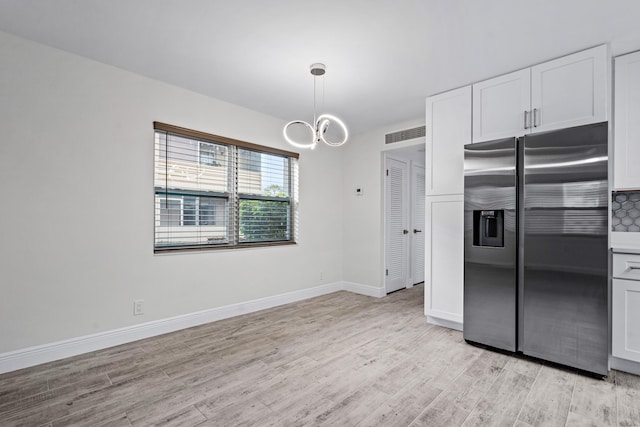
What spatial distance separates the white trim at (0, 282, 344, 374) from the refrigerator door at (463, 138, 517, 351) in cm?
247

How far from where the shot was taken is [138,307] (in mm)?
3070

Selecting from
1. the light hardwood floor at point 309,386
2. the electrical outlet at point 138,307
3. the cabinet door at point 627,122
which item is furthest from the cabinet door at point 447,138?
the electrical outlet at point 138,307

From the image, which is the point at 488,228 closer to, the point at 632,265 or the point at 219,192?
the point at 632,265

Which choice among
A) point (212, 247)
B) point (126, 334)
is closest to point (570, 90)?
point (212, 247)

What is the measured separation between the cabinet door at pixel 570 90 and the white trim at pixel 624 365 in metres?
1.90

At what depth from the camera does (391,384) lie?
7.38 ft

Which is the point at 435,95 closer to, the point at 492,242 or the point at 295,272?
the point at 492,242

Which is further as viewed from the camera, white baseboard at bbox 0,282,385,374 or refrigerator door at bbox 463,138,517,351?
refrigerator door at bbox 463,138,517,351

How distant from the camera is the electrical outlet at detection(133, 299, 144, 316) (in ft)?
10.00

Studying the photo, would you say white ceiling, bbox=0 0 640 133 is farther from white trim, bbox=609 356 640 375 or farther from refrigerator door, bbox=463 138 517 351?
white trim, bbox=609 356 640 375

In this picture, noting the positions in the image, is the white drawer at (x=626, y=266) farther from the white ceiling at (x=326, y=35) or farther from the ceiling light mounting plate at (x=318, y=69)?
the ceiling light mounting plate at (x=318, y=69)

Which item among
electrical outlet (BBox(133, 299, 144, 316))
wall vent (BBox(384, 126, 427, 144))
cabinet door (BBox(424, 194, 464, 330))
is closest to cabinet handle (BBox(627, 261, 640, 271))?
cabinet door (BBox(424, 194, 464, 330))

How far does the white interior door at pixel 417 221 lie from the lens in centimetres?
559

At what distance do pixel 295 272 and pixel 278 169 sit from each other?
1524 millimetres
